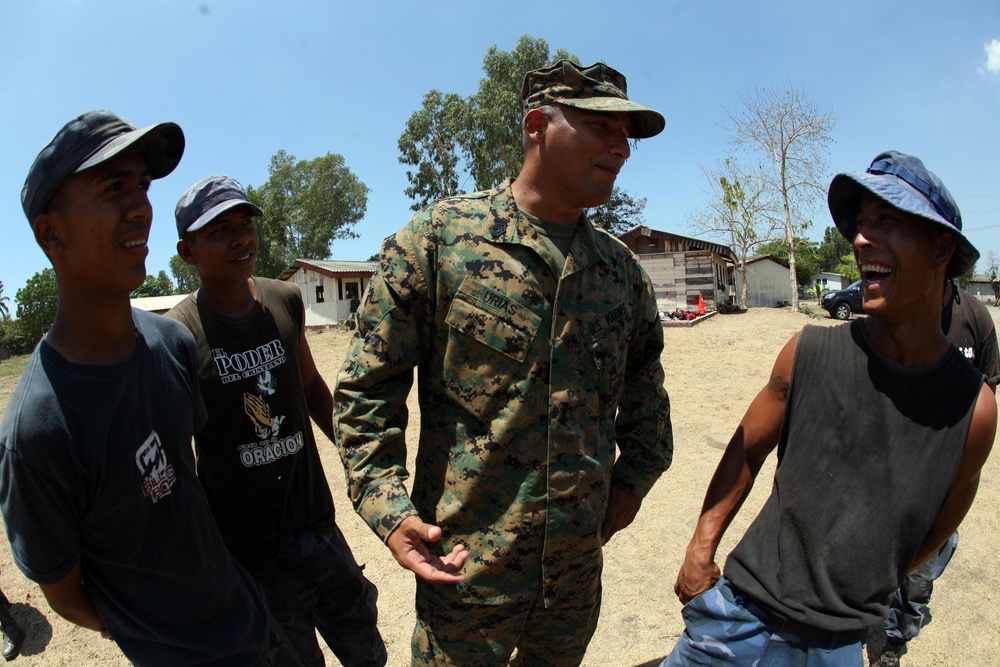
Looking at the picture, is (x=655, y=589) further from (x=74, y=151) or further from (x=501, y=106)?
(x=501, y=106)

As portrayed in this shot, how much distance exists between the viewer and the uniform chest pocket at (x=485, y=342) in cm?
194

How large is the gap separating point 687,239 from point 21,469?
2311 cm

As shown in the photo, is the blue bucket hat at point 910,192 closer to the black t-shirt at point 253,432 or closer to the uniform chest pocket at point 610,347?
the uniform chest pocket at point 610,347

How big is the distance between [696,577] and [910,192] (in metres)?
1.32

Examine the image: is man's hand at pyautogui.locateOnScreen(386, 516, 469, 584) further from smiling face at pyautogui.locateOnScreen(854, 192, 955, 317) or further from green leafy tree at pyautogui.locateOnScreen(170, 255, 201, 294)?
green leafy tree at pyautogui.locateOnScreen(170, 255, 201, 294)

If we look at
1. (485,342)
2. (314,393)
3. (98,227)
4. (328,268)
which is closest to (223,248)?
(314,393)

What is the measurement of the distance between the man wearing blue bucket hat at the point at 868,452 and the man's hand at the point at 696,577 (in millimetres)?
80

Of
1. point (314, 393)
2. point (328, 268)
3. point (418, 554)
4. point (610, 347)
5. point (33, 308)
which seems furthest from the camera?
point (33, 308)

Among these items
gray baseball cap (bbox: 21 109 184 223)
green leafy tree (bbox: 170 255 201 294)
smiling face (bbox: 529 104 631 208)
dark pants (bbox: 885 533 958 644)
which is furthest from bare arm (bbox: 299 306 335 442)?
green leafy tree (bbox: 170 255 201 294)

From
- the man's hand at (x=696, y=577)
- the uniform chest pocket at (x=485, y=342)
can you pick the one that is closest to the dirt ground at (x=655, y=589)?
the man's hand at (x=696, y=577)

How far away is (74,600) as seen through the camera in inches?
65.5

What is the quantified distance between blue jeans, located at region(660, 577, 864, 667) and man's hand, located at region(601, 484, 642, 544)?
0.40 meters

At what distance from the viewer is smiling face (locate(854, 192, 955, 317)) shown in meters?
1.68

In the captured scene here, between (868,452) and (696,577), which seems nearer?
(868,452)
